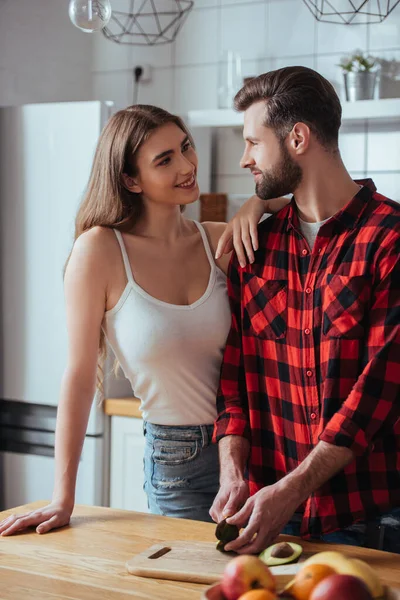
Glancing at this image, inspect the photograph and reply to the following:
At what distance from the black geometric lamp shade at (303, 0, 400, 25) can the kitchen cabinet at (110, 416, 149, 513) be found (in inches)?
64.4

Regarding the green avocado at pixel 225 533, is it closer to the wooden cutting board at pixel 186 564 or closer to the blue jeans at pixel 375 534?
the wooden cutting board at pixel 186 564

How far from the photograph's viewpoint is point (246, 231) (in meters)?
1.82

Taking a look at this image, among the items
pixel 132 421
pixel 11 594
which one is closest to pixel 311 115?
pixel 11 594

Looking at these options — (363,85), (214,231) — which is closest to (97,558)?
(214,231)

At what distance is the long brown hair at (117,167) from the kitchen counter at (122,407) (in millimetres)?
1085

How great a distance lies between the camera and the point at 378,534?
164 centimetres

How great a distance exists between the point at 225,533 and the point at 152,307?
0.56 m

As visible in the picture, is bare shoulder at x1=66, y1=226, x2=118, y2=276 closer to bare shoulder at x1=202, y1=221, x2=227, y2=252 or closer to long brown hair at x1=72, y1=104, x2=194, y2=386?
long brown hair at x1=72, y1=104, x2=194, y2=386

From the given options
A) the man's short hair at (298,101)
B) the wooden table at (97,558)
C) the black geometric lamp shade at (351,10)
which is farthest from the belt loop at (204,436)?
the black geometric lamp shade at (351,10)

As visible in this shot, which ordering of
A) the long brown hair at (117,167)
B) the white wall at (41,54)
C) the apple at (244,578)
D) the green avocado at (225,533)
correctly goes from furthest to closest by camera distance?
the white wall at (41,54) < the long brown hair at (117,167) < the green avocado at (225,533) < the apple at (244,578)

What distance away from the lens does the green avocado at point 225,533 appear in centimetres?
142

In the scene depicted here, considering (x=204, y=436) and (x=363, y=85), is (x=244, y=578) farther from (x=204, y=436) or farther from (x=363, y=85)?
(x=363, y=85)

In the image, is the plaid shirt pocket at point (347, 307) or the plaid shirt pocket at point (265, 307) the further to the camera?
the plaid shirt pocket at point (265, 307)

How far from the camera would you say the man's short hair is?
1.72 m
